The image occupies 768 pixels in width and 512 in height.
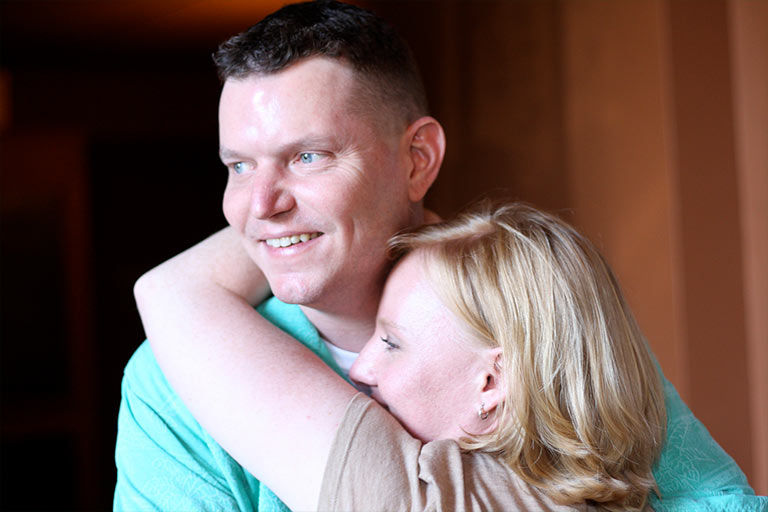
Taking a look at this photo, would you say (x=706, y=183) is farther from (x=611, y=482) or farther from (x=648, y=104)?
(x=611, y=482)

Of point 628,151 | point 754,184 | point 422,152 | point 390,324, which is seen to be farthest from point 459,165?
point 390,324

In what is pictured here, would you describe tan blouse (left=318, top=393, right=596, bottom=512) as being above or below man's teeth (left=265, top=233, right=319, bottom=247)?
below

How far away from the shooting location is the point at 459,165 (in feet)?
14.3

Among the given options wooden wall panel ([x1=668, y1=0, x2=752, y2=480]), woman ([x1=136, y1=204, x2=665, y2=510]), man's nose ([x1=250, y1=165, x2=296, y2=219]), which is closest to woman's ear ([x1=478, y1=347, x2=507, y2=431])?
woman ([x1=136, y1=204, x2=665, y2=510])

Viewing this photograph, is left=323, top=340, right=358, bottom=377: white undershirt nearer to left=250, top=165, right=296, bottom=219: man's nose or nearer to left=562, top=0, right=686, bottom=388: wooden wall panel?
left=250, top=165, right=296, bottom=219: man's nose

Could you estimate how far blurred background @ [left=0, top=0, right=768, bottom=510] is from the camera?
2.39 m

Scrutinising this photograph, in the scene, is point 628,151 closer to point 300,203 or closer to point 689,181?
point 689,181

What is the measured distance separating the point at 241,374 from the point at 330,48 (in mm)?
513

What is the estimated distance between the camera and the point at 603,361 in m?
1.05

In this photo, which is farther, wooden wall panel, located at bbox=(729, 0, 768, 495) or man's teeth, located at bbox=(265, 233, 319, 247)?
wooden wall panel, located at bbox=(729, 0, 768, 495)

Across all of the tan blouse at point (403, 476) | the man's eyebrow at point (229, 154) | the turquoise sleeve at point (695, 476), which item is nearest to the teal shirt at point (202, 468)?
the turquoise sleeve at point (695, 476)

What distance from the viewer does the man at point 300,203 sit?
1.16 meters

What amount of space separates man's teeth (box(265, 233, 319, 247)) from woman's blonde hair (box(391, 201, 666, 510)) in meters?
0.21

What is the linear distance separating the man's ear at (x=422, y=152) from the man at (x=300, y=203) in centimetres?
4
